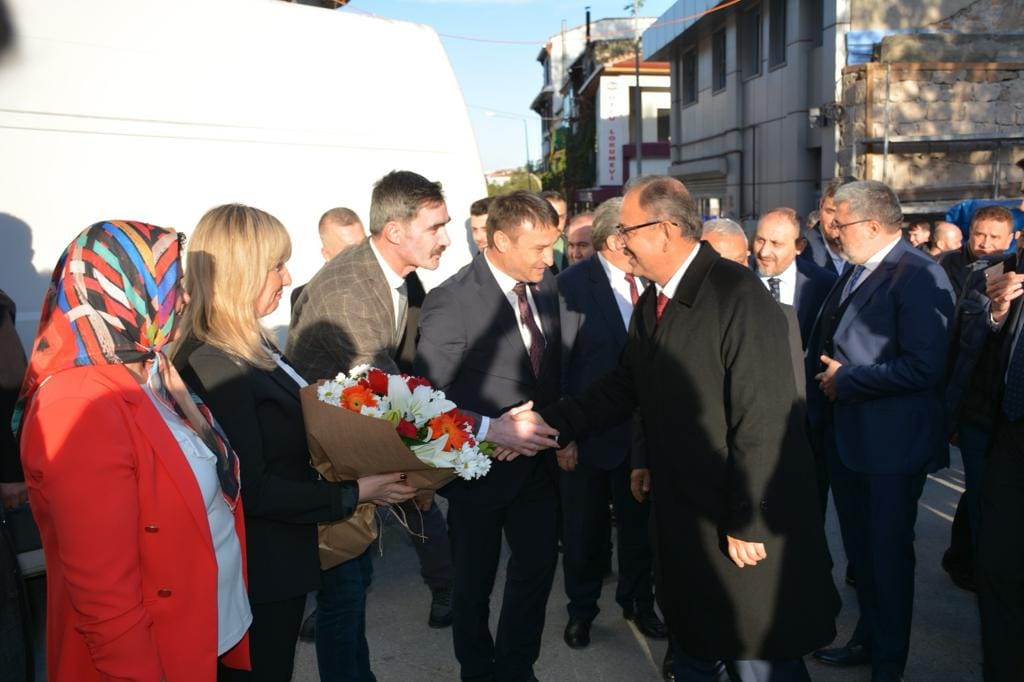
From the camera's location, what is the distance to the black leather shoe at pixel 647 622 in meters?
4.20

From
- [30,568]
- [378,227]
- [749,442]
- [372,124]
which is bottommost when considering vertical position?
[30,568]

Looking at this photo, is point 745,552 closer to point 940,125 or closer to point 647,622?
point 647,622

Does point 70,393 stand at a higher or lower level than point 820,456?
higher

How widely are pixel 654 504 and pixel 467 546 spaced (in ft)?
2.82

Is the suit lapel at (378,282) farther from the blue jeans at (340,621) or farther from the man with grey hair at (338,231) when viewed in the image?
the man with grey hair at (338,231)

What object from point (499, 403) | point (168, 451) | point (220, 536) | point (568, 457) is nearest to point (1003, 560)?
point (568, 457)

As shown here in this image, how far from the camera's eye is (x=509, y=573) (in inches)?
136

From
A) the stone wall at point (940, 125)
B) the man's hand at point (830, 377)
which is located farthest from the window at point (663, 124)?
the man's hand at point (830, 377)

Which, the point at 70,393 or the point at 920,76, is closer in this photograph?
the point at 70,393

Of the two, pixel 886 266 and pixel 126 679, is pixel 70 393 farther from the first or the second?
pixel 886 266

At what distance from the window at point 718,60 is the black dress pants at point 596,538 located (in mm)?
18523

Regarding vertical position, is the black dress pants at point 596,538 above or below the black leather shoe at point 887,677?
above

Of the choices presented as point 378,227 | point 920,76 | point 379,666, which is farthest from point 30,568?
point 920,76

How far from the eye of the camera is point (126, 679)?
1.90 meters
